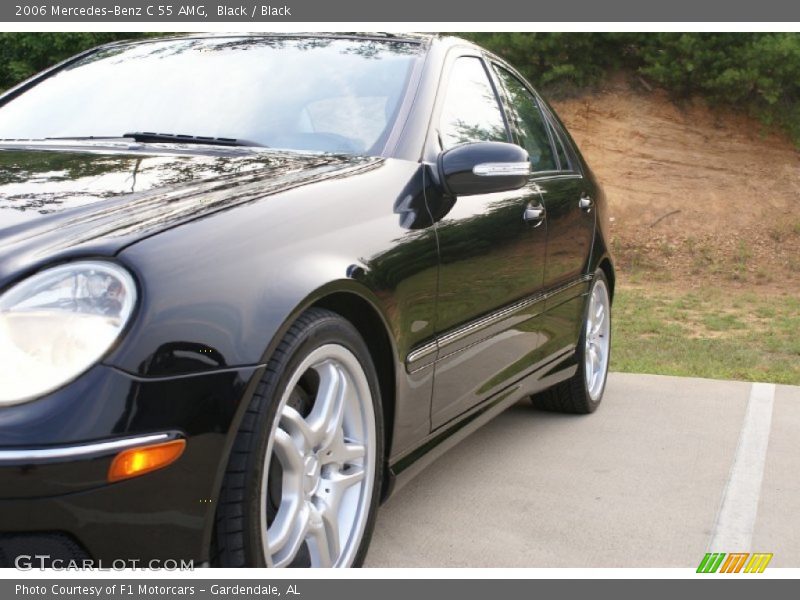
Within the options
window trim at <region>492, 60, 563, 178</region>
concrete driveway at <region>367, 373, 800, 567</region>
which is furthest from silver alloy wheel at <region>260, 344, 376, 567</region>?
window trim at <region>492, 60, 563, 178</region>

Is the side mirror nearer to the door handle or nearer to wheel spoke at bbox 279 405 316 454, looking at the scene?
the door handle

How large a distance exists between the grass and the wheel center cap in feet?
14.7

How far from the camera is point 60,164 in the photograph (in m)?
2.79

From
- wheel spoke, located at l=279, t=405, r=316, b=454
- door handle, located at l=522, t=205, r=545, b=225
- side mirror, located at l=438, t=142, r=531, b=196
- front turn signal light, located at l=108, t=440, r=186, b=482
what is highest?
side mirror, located at l=438, t=142, r=531, b=196

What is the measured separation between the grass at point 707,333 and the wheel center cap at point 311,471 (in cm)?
448

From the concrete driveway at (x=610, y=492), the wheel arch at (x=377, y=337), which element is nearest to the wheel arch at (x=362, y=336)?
the wheel arch at (x=377, y=337)

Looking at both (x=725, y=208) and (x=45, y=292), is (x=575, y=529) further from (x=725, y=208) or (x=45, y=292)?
(x=725, y=208)

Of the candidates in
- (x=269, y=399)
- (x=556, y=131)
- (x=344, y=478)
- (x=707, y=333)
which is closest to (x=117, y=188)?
(x=269, y=399)

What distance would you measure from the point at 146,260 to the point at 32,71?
12857 millimetres

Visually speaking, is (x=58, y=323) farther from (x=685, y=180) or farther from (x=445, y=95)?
(x=685, y=180)

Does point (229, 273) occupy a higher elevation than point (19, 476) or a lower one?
higher

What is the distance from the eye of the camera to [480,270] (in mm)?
3396

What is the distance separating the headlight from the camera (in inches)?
76.2

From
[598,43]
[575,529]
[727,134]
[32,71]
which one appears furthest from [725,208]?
[575,529]
